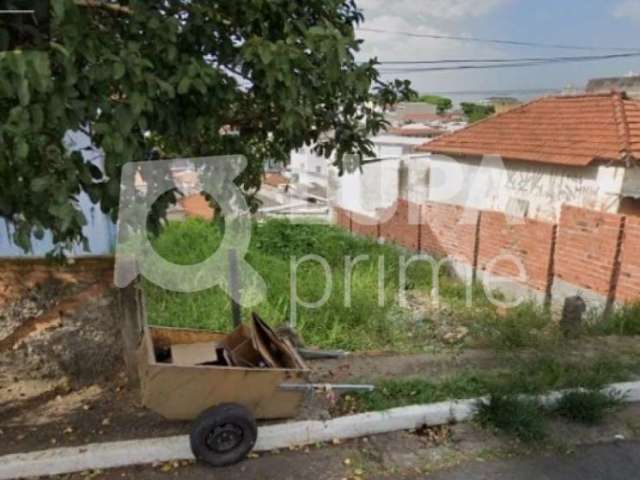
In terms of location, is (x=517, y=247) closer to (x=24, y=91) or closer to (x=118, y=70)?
(x=118, y=70)

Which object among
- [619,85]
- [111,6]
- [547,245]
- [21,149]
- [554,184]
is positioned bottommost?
[547,245]

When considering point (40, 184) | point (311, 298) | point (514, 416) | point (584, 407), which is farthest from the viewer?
point (311, 298)

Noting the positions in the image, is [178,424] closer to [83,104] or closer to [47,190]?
[47,190]

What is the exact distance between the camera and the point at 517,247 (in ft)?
29.2

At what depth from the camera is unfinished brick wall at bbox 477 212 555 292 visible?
8.33 m

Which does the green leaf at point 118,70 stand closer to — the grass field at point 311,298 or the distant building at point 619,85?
the grass field at point 311,298

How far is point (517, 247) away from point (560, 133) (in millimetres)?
4436

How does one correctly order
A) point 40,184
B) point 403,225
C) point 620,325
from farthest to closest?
point 403,225, point 620,325, point 40,184

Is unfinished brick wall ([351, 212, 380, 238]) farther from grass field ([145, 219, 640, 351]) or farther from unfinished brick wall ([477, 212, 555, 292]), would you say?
grass field ([145, 219, 640, 351])

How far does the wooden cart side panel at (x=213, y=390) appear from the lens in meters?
2.59

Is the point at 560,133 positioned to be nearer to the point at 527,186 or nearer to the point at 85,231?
the point at 527,186

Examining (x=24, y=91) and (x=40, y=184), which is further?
(x=40, y=184)

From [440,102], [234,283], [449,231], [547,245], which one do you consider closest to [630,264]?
[547,245]

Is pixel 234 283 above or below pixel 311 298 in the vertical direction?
above
